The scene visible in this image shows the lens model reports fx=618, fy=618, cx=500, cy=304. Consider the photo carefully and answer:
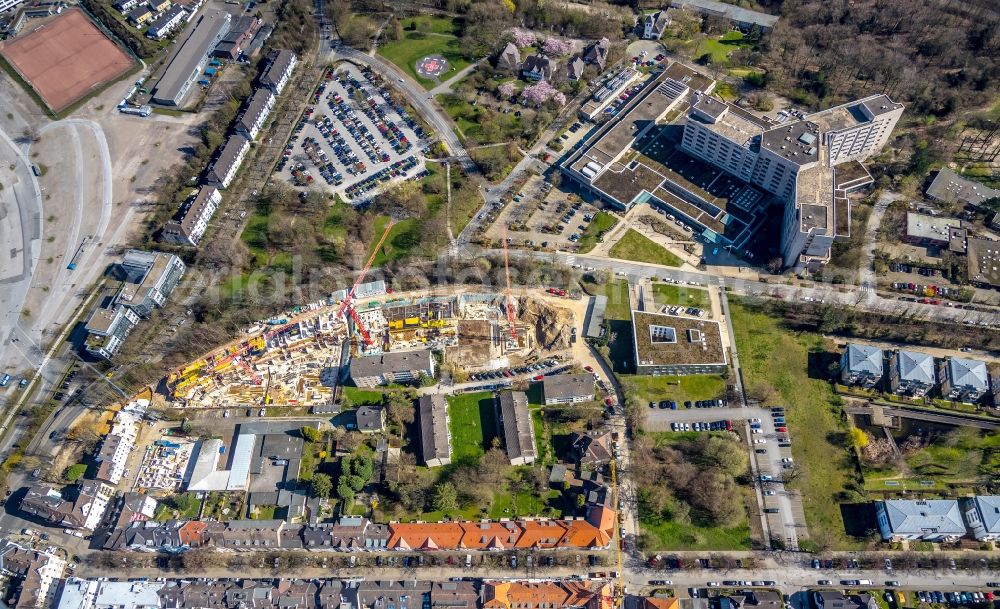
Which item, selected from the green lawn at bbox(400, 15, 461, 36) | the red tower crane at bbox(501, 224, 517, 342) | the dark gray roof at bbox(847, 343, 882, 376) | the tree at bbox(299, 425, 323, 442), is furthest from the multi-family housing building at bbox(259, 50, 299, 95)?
the dark gray roof at bbox(847, 343, 882, 376)

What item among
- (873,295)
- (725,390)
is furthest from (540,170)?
(873,295)

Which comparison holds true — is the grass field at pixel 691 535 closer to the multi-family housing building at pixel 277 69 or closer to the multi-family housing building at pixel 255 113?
the multi-family housing building at pixel 255 113

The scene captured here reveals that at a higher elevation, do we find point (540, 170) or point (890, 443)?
point (540, 170)

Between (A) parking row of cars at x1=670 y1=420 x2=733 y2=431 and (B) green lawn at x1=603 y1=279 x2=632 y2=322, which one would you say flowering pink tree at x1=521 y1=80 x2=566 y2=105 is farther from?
(A) parking row of cars at x1=670 y1=420 x2=733 y2=431

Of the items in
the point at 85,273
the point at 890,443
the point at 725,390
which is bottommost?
the point at 890,443

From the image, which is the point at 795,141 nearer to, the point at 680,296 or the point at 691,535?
the point at 680,296

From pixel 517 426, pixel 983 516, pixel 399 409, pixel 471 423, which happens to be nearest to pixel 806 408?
pixel 983 516

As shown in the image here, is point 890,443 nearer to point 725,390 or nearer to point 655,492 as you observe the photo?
point 725,390
